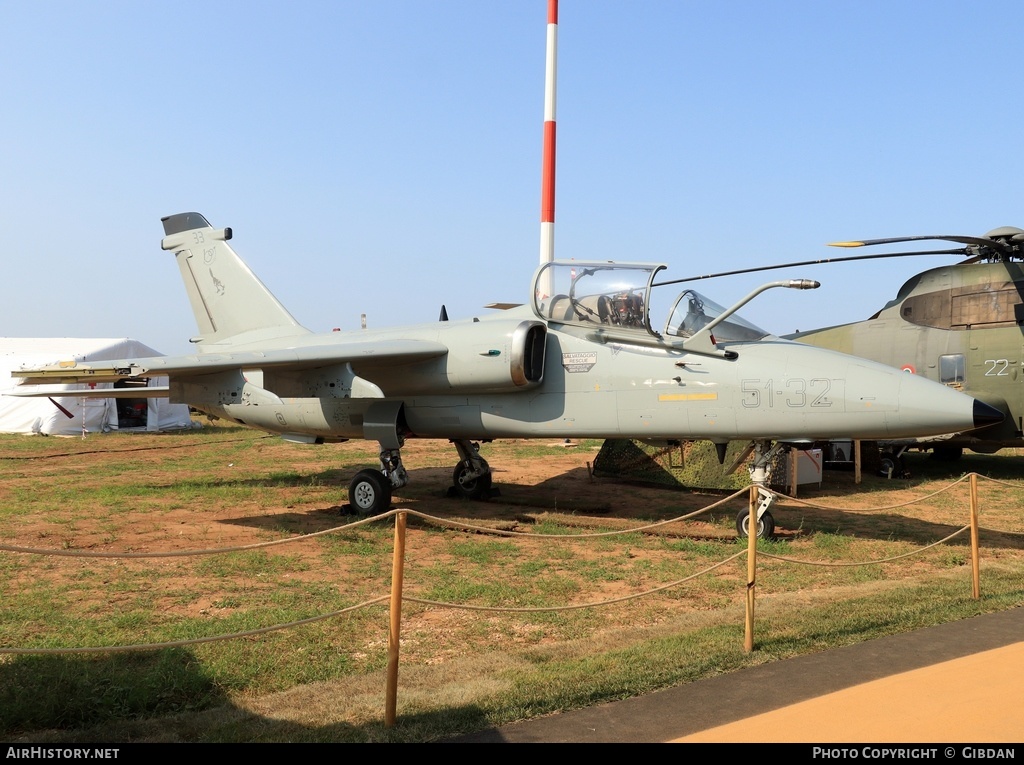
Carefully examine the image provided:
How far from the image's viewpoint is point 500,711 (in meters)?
4.27

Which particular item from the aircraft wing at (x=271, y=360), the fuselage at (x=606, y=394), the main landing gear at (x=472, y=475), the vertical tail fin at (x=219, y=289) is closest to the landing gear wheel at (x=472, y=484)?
the main landing gear at (x=472, y=475)

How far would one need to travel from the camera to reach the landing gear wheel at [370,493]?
10742 mm

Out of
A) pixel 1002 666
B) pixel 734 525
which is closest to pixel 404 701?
pixel 1002 666

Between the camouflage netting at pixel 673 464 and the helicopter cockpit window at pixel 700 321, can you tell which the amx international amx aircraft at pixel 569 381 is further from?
the camouflage netting at pixel 673 464

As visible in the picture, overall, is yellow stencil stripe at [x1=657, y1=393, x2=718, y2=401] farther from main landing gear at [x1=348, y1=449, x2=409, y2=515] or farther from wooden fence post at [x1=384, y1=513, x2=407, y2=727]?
wooden fence post at [x1=384, y1=513, x2=407, y2=727]

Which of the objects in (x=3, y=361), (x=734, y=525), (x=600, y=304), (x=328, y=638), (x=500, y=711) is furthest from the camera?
(x=3, y=361)

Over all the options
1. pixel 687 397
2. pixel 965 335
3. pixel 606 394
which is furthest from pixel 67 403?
pixel 965 335

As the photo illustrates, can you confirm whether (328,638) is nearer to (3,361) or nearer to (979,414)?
(979,414)

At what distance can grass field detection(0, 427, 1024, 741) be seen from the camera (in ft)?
14.5

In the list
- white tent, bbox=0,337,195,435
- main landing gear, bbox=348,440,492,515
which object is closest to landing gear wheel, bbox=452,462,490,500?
main landing gear, bbox=348,440,492,515

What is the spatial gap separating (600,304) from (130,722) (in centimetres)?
690

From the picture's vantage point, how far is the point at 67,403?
86.5 ft

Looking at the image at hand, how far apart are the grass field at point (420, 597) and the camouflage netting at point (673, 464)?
19.8 inches

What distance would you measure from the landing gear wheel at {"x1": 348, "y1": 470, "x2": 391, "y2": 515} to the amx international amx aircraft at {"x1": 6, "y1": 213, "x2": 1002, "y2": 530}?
17 mm
